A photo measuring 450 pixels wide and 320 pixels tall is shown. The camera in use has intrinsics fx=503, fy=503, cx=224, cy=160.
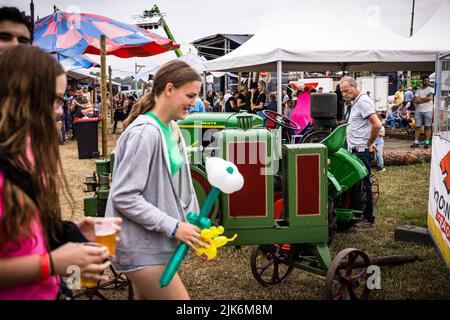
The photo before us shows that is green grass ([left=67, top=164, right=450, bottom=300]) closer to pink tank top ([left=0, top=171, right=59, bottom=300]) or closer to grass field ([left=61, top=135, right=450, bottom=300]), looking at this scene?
grass field ([left=61, top=135, right=450, bottom=300])

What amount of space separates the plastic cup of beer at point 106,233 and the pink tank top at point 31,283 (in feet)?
0.73

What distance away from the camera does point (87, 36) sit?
11.4 metres

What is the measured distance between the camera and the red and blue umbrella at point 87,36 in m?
11.1

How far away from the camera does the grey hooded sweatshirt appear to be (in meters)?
2.00

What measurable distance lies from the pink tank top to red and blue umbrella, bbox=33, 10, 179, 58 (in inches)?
392

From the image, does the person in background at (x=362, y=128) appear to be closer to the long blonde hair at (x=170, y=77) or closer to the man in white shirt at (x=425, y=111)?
the long blonde hair at (x=170, y=77)

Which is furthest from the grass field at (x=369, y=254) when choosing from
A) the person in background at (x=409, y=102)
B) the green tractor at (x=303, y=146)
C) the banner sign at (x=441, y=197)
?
the person in background at (x=409, y=102)

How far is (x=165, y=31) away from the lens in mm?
34938

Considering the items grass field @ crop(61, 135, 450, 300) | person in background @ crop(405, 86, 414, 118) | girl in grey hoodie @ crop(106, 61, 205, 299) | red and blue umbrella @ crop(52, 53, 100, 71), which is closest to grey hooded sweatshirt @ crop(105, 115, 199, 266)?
girl in grey hoodie @ crop(106, 61, 205, 299)

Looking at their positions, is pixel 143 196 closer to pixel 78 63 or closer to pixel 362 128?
pixel 362 128

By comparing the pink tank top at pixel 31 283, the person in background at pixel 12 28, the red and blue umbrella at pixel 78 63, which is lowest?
the pink tank top at pixel 31 283

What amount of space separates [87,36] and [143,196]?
400 inches

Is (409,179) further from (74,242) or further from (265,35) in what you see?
(74,242)
